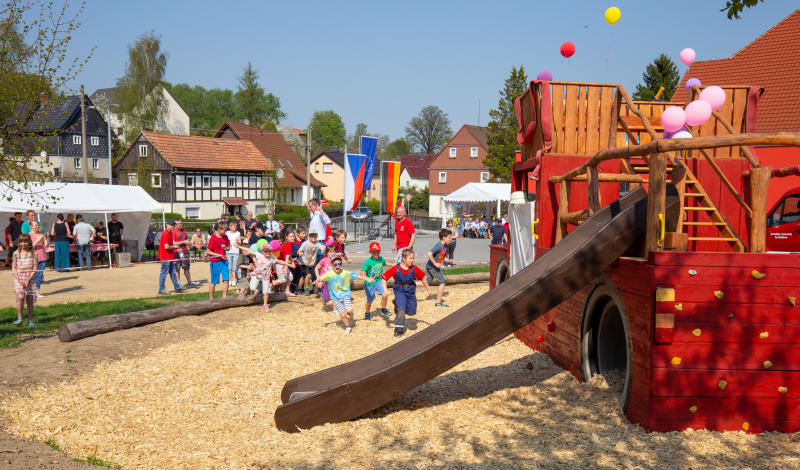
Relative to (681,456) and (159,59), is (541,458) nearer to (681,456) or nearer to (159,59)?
(681,456)

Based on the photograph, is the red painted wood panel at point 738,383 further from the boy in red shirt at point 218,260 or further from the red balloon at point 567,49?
the boy in red shirt at point 218,260

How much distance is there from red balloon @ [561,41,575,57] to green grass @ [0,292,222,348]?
8.30m

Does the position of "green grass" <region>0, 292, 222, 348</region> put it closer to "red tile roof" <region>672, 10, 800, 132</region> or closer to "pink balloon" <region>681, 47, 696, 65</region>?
"pink balloon" <region>681, 47, 696, 65</region>

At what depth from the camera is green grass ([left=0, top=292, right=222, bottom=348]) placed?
32.1 feet

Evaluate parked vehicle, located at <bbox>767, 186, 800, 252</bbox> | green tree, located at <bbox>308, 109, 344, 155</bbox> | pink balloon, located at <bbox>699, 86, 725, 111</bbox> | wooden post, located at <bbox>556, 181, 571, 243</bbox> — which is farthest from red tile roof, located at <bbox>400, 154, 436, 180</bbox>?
pink balloon, located at <bbox>699, 86, 725, 111</bbox>

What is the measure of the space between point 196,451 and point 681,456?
4.13 meters

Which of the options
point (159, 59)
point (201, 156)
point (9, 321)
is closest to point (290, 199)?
point (201, 156)

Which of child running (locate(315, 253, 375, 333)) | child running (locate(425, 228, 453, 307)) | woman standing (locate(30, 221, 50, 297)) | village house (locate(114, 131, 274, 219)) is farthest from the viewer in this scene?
village house (locate(114, 131, 274, 219))

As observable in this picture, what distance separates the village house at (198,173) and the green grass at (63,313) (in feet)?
123

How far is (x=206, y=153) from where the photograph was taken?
Result: 5381 cm

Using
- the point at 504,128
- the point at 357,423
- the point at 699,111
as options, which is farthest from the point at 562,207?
the point at 504,128

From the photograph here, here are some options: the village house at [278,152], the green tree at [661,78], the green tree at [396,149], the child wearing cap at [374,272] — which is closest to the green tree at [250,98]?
the village house at [278,152]

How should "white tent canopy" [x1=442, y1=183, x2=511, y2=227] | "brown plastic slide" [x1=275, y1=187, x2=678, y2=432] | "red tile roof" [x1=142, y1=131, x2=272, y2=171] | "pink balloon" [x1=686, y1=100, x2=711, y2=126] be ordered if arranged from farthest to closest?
"red tile roof" [x1=142, y1=131, x2=272, y2=171] → "white tent canopy" [x1=442, y1=183, x2=511, y2=227] → "pink balloon" [x1=686, y1=100, x2=711, y2=126] → "brown plastic slide" [x1=275, y1=187, x2=678, y2=432]

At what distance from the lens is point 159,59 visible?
196 feet
